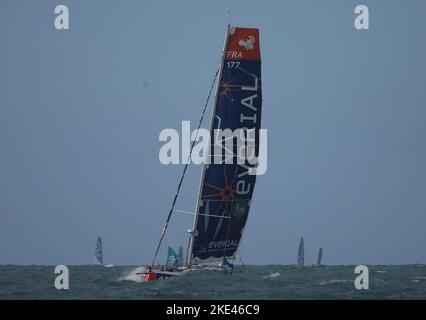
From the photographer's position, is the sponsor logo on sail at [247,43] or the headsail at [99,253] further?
the headsail at [99,253]

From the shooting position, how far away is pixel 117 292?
35688 mm

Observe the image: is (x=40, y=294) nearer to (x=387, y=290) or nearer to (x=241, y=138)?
(x=241, y=138)

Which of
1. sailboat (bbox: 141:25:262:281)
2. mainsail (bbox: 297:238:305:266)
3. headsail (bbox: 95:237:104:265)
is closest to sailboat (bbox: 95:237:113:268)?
headsail (bbox: 95:237:104:265)

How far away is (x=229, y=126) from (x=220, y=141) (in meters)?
Result: 0.97

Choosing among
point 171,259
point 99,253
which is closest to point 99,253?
point 99,253

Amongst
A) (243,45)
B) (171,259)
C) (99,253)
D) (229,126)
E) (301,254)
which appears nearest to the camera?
(171,259)

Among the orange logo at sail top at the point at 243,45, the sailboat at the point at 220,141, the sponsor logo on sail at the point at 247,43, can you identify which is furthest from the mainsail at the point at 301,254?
the sponsor logo on sail at the point at 247,43

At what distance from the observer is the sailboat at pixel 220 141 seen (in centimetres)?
4359

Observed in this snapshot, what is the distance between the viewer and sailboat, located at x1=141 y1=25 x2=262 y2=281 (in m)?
43.6

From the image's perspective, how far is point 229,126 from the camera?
143ft

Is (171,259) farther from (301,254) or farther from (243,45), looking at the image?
(301,254)

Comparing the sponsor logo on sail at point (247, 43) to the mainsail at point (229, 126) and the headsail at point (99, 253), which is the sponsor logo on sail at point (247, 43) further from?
the headsail at point (99, 253)

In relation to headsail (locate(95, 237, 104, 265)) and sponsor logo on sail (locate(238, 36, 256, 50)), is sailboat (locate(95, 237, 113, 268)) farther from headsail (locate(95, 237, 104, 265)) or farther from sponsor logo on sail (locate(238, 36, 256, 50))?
sponsor logo on sail (locate(238, 36, 256, 50))
